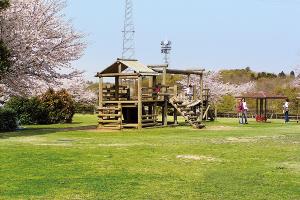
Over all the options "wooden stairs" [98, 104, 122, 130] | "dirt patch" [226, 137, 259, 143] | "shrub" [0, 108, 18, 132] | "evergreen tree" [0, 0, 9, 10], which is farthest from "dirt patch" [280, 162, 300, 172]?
"shrub" [0, 108, 18, 132]

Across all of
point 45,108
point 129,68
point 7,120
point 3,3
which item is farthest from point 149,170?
point 45,108

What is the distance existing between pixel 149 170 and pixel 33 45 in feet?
54.7

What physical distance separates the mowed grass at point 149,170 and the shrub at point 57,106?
749 inches

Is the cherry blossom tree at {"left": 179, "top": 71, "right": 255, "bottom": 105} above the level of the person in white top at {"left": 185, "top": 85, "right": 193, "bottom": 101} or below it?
above

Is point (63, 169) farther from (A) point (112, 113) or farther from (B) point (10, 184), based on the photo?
(A) point (112, 113)

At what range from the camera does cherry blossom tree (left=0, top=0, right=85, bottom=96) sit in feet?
87.8

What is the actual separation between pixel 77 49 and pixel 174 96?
22.4 feet

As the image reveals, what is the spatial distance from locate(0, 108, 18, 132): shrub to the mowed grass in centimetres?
876

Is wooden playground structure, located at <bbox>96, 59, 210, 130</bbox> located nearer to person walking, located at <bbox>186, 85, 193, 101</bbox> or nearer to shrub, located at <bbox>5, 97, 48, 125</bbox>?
person walking, located at <bbox>186, 85, 193, 101</bbox>

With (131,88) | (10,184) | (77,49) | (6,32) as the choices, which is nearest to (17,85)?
(6,32)

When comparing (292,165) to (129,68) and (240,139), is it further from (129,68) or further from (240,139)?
(129,68)

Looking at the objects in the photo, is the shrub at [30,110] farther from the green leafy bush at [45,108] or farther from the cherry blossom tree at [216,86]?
the cherry blossom tree at [216,86]

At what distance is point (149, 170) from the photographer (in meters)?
13.1

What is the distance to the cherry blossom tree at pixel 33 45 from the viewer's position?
2675 cm
